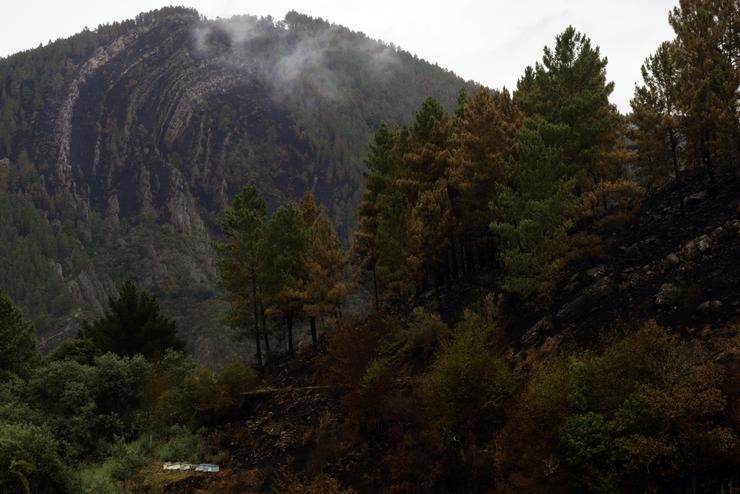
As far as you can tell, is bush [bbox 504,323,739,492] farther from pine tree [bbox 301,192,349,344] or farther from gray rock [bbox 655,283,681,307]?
pine tree [bbox 301,192,349,344]

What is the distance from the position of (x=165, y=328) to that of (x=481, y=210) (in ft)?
84.3

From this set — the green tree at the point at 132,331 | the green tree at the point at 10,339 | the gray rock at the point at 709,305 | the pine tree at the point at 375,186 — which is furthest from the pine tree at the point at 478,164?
the green tree at the point at 10,339

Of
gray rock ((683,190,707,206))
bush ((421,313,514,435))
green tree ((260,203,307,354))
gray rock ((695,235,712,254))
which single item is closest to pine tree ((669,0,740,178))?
gray rock ((683,190,707,206))

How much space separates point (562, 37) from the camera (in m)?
29.1

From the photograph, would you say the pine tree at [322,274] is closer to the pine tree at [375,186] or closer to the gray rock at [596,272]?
the pine tree at [375,186]

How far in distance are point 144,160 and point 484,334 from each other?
531ft

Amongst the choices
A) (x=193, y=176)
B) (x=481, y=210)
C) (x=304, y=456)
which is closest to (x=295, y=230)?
(x=481, y=210)

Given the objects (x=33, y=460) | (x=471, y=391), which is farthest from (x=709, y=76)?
(x=33, y=460)

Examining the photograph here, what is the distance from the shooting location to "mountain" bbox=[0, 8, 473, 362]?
130625mm

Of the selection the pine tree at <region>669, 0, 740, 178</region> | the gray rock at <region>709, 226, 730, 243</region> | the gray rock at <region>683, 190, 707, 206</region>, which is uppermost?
the pine tree at <region>669, 0, 740, 178</region>

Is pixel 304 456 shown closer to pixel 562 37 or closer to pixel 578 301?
pixel 578 301

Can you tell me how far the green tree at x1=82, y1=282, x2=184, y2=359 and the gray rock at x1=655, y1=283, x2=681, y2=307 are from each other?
32.5 meters

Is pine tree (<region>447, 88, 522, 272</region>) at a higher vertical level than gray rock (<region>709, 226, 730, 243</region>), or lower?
higher

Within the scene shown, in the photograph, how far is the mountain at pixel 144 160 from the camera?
130625 millimetres
